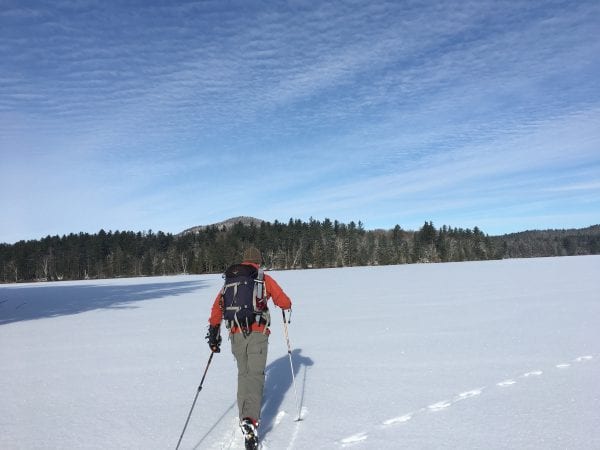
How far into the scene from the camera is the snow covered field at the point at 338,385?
17.9ft

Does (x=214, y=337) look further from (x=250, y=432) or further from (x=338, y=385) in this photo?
(x=338, y=385)

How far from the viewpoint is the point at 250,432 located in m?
4.98

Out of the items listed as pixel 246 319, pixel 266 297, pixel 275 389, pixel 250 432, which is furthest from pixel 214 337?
pixel 275 389

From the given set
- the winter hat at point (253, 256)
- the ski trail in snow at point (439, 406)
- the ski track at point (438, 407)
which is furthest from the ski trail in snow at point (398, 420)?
the winter hat at point (253, 256)

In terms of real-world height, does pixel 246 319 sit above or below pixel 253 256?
below

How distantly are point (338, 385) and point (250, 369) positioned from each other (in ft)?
8.72

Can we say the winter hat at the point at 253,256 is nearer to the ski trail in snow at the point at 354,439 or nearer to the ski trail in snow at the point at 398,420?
the ski trail in snow at the point at 354,439

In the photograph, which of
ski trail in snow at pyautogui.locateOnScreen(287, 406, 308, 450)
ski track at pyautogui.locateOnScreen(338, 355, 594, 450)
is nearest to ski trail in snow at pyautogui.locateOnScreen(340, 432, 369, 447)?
ski track at pyautogui.locateOnScreen(338, 355, 594, 450)

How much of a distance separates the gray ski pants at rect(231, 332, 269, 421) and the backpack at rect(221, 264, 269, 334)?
167 millimetres

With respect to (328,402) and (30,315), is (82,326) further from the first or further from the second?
(328,402)

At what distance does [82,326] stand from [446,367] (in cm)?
1234

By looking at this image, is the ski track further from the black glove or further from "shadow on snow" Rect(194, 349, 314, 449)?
the black glove

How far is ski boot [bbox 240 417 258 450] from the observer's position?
491cm

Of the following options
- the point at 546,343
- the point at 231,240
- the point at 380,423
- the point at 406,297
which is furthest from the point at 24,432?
the point at 231,240
